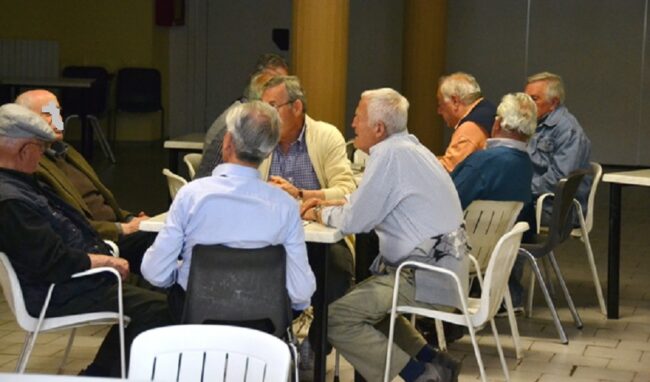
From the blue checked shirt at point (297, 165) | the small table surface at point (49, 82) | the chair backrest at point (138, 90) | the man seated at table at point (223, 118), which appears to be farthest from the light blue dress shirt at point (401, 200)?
the chair backrest at point (138, 90)

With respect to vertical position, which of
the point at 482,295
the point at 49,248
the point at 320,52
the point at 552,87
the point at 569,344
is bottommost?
the point at 569,344

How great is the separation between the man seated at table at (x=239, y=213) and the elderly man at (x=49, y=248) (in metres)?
0.40

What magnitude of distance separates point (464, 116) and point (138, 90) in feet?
31.1

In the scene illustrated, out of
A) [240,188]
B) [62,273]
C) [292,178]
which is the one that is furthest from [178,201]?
[292,178]

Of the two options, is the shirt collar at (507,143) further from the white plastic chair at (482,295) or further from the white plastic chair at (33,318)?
the white plastic chair at (33,318)

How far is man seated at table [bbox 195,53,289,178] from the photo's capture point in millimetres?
5871

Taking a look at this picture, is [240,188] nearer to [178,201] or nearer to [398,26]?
[178,201]

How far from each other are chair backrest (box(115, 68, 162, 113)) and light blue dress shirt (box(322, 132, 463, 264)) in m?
11.2

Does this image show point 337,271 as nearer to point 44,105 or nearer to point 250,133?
point 250,133

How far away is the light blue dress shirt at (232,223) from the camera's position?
4363mm

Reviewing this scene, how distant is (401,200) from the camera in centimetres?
504

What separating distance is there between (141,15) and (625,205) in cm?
717

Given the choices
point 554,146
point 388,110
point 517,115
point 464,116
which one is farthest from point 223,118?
point 554,146

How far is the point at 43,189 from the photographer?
502cm
